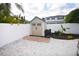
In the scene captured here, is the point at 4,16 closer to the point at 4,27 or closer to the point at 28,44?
the point at 4,27

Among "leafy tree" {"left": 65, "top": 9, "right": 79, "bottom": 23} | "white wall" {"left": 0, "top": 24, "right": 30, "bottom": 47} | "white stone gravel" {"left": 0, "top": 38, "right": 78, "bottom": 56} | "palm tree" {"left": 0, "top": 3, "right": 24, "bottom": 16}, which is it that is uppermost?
"palm tree" {"left": 0, "top": 3, "right": 24, "bottom": 16}

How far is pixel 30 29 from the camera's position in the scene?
218 cm

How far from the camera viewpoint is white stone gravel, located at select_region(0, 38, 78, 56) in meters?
2.12

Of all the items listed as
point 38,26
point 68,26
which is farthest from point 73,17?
→ point 38,26

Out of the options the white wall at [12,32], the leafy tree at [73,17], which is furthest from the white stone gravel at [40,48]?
the leafy tree at [73,17]

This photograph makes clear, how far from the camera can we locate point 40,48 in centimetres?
215

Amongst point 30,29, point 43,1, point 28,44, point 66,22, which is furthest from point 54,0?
point 28,44

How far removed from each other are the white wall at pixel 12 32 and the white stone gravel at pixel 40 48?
0.20 feet

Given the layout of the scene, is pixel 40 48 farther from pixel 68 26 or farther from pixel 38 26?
pixel 68 26

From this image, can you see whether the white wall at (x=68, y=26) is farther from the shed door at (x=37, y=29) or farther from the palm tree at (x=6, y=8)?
the palm tree at (x=6, y=8)

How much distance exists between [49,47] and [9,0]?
772 mm

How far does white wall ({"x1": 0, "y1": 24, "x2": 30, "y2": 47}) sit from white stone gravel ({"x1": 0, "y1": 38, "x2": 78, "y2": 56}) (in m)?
0.06

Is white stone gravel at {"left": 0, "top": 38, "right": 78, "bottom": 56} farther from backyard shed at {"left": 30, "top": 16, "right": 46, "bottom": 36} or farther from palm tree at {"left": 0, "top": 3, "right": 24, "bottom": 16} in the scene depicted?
palm tree at {"left": 0, "top": 3, "right": 24, "bottom": 16}

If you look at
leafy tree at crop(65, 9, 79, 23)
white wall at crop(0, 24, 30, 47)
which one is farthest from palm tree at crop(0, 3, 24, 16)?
leafy tree at crop(65, 9, 79, 23)
